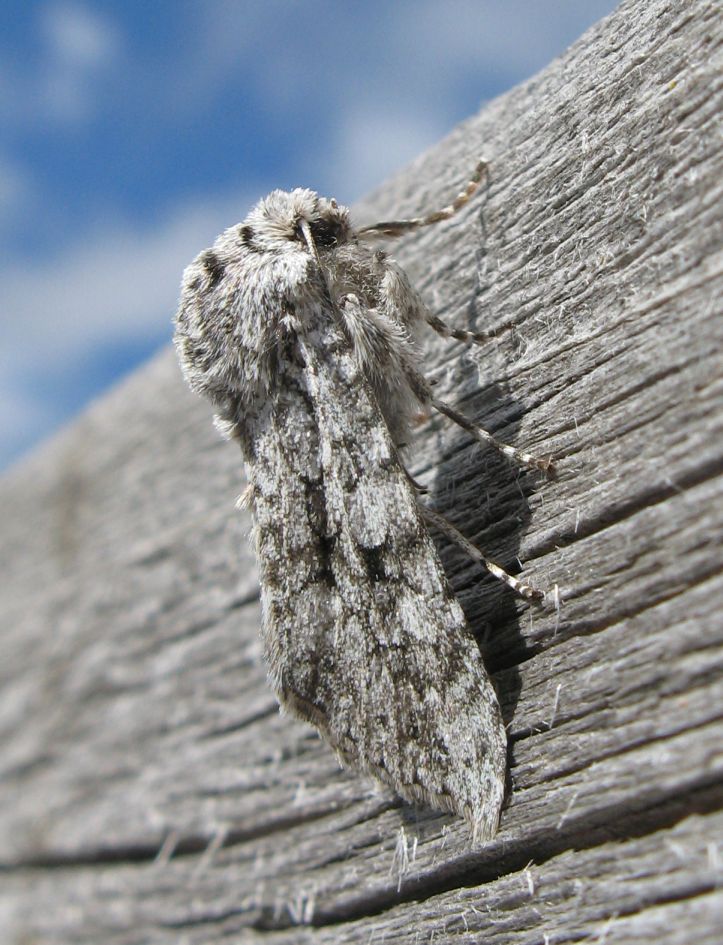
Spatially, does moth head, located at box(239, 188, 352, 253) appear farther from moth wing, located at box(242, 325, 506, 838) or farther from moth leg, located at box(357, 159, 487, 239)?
moth wing, located at box(242, 325, 506, 838)

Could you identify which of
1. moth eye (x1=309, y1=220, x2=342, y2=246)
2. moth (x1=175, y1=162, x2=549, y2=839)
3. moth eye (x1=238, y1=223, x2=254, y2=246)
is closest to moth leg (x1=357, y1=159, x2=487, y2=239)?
moth (x1=175, y1=162, x2=549, y2=839)

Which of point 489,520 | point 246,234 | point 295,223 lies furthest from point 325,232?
point 489,520

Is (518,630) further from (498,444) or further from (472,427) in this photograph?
(472,427)

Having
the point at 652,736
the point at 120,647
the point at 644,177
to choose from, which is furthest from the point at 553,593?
the point at 120,647

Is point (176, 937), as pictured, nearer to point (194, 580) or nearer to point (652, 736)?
point (194, 580)

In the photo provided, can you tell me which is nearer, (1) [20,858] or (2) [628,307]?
(2) [628,307]

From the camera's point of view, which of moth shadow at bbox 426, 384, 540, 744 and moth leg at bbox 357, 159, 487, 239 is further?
moth leg at bbox 357, 159, 487, 239
